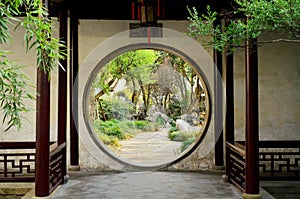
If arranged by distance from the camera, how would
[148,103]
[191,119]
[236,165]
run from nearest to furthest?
[236,165] < [191,119] < [148,103]

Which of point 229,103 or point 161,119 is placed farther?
point 161,119

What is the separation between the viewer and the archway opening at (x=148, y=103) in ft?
41.0

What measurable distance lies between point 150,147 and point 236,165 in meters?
7.58

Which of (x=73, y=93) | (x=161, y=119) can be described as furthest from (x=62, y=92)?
(x=161, y=119)

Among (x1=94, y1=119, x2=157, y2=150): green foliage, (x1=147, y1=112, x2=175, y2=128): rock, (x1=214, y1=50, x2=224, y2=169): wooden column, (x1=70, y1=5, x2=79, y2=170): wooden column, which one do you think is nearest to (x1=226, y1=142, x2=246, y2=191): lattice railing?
(x1=214, y1=50, x2=224, y2=169): wooden column

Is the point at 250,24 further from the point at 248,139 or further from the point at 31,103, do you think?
the point at 31,103

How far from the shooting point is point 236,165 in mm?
5031

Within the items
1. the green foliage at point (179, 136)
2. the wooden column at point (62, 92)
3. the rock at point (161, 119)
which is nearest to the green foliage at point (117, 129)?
the rock at point (161, 119)

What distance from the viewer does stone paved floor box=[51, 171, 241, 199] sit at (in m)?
4.77

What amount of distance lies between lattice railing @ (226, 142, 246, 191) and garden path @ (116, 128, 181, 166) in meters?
5.59

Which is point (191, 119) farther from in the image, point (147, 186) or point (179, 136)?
point (147, 186)

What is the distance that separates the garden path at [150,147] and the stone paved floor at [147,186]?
480 centimetres

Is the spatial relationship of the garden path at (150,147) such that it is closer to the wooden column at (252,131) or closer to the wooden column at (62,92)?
the wooden column at (62,92)

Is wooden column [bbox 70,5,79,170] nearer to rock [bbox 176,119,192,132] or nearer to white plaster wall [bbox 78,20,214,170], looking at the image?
white plaster wall [bbox 78,20,214,170]
